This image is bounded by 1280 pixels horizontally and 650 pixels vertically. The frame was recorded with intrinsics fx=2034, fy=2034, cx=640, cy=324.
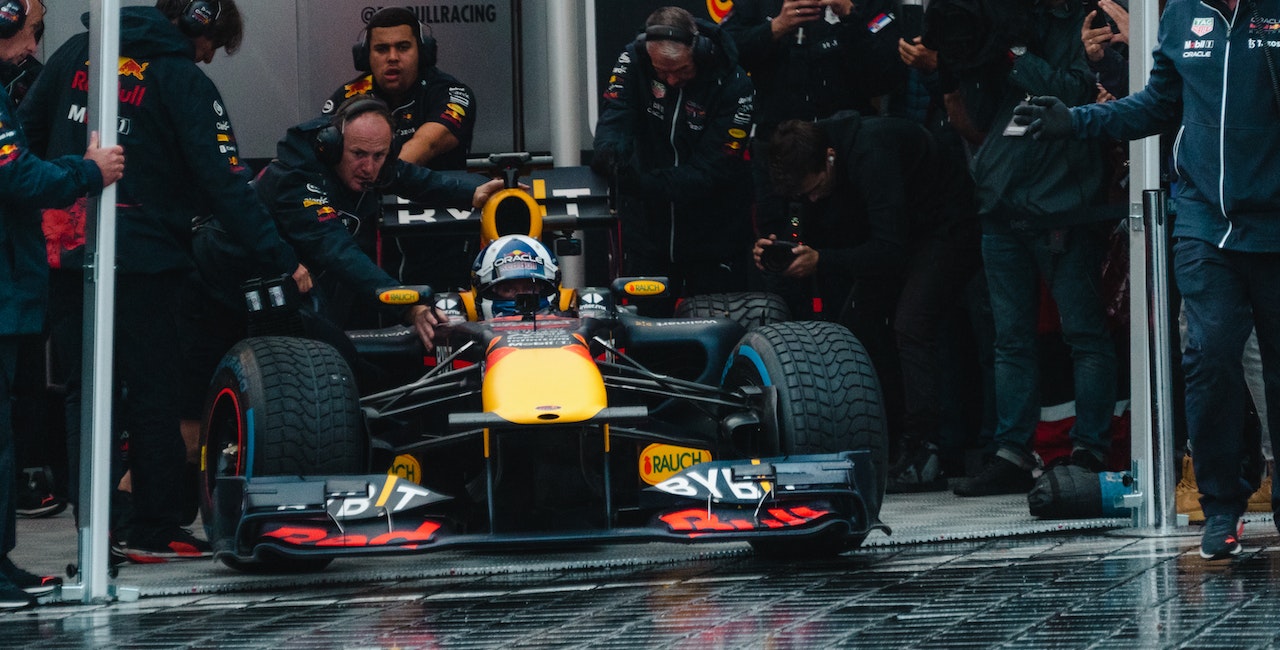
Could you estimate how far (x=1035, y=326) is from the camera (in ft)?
30.5

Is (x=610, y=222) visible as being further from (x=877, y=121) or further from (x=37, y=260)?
(x=37, y=260)

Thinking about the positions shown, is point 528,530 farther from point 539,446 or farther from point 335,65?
point 335,65

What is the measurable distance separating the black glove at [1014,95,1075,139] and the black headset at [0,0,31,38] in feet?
11.8

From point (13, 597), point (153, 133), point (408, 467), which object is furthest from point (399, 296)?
point (13, 597)

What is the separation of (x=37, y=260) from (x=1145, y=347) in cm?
415

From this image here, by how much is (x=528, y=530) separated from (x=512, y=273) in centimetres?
135

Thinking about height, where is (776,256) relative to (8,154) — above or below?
below

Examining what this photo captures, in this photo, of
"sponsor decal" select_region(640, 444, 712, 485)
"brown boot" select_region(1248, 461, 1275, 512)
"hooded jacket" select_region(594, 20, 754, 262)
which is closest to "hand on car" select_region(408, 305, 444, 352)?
"sponsor decal" select_region(640, 444, 712, 485)

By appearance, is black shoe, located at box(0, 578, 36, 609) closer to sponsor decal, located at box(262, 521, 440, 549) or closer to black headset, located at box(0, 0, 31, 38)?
sponsor decal, located at box(262, 521, 440, 549)

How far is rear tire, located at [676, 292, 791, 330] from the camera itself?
29.3 feet

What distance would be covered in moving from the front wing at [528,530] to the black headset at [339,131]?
2343mm

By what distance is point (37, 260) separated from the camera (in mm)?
6867

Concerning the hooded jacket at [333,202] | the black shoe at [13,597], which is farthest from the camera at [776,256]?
the black shoe at [13,597]

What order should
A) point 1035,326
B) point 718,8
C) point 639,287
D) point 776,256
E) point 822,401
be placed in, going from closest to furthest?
point 822,401 < point 639,287 < point 1035,326 < point 776,256 < point 718,8
